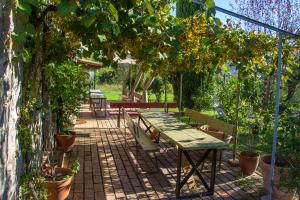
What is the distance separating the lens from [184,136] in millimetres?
4574

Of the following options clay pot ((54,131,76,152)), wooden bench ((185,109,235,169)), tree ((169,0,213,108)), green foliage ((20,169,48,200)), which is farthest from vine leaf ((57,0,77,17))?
tree ((169,0,213,108))

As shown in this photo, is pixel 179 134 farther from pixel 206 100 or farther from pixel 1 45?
pixel 206 100

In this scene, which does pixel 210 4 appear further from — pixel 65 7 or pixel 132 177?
pixel 132 177

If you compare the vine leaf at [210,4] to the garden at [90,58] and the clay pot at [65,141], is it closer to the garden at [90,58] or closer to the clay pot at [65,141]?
the garden at [90,58]

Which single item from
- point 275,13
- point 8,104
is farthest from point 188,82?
point 8,104

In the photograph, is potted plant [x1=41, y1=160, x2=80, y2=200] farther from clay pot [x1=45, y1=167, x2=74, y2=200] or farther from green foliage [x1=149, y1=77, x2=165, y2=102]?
green foliage [x1=149, y1=77, x2=165, y2=102]

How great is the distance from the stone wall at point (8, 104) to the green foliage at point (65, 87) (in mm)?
1503

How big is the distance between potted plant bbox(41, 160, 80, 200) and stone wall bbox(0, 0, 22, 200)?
2.17 ft

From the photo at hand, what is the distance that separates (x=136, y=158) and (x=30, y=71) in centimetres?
289

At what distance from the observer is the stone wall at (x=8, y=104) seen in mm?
2492

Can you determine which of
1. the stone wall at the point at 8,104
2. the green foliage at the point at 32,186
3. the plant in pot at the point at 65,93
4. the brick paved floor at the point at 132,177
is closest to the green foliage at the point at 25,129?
the stone wall at the point at 8,104

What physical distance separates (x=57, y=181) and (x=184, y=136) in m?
1.89

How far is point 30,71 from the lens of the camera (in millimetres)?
3582

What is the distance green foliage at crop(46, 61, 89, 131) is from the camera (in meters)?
5.11
